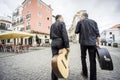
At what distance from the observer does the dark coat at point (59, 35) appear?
125 inches

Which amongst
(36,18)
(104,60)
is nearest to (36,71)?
(104,60)

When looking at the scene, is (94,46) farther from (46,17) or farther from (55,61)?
(46,17)

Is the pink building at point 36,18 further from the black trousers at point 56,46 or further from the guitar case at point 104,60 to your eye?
the guitar case at point 104,60

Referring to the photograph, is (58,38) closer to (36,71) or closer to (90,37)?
(90,37)

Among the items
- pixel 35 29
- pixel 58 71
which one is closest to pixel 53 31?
pixel 58 71

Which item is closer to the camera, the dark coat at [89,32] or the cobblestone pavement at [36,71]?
the dark coat at [89,32]

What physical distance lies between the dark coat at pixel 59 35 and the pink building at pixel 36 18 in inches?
1200

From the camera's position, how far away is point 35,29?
34781mm

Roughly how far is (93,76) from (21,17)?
3936 centimetres

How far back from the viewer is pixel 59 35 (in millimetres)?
3232

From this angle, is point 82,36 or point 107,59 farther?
point 82,36

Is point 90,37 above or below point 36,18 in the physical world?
below

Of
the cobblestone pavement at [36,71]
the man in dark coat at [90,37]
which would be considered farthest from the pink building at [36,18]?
the man in dark coat at [90,37]

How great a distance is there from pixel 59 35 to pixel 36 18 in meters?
33.4
